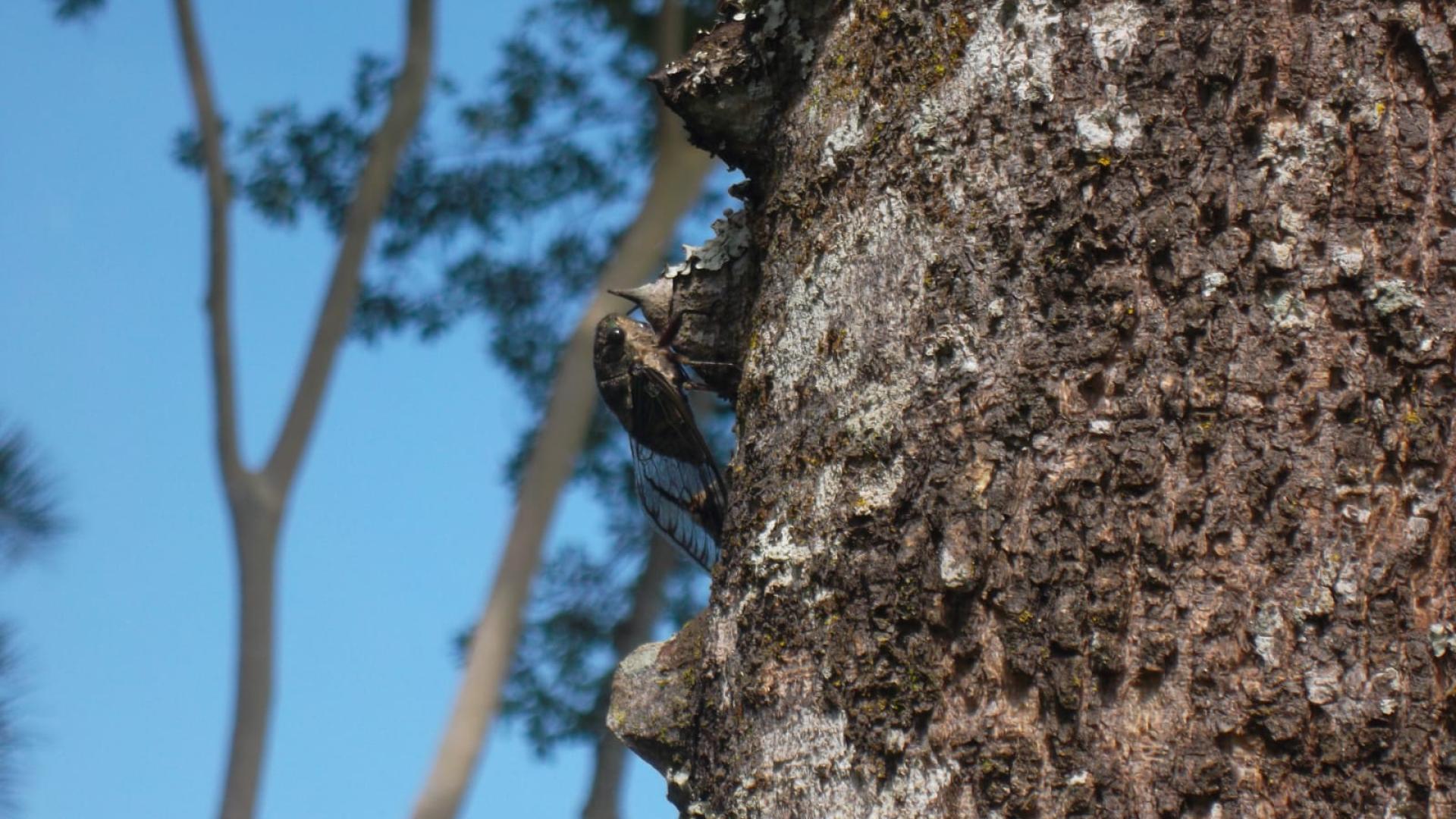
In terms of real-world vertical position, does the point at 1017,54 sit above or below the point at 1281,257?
above

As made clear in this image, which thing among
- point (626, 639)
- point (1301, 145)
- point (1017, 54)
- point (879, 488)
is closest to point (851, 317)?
point (879, 488)

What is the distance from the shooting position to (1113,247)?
44.4 inches

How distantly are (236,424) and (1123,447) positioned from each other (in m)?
7.23

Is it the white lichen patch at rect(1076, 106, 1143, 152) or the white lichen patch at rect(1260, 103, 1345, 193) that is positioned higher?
the white lichen patch at rect(1076, 106, 1143, 152)

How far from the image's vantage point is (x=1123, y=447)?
3.56 ft

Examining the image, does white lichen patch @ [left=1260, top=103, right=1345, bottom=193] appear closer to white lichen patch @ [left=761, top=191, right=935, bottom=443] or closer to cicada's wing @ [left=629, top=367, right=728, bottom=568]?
white lichen patch @ [left=761, top=191, right=935, bottom=443]

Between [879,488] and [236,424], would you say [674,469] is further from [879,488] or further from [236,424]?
[236,424]

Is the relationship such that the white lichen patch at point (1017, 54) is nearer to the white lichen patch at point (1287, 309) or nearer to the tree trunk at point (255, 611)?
the white lichen patch at point (1287, 309)

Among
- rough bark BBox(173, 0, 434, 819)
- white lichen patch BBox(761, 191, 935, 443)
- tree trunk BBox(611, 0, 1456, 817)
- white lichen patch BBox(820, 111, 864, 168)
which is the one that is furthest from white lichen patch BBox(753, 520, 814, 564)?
rough bark BBox(173, 0, 434, 819)

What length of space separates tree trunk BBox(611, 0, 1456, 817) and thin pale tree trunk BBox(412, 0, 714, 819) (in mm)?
6158

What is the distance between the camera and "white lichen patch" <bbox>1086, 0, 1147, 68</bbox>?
1171 millimetres

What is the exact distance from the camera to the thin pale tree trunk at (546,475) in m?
7.62

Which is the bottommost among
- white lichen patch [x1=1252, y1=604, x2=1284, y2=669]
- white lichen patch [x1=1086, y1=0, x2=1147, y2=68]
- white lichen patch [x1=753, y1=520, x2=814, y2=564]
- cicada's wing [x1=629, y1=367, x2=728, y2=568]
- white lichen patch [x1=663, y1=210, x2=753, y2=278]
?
white lichen patch [x1=1252, y1=604, x2=1284, y2=669]

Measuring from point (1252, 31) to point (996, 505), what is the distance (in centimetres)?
45
